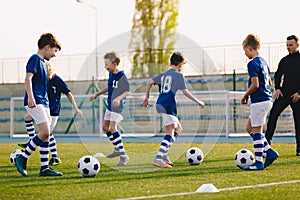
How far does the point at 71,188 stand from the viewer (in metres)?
6.68

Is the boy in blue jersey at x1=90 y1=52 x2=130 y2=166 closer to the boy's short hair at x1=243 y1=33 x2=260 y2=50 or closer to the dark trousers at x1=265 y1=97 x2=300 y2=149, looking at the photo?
the boy's short hair at x1=243 y1=33 x2=260 y2=50

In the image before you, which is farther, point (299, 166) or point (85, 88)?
point (85, 88)

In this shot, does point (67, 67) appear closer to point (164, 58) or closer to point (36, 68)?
point (164, 58)

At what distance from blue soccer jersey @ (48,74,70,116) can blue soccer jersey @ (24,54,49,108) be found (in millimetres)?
1771

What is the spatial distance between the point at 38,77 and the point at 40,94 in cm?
21

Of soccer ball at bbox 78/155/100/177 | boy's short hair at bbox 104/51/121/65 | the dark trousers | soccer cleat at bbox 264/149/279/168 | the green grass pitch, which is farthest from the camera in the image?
the dark trousers

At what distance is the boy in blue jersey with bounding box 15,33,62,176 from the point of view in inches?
299

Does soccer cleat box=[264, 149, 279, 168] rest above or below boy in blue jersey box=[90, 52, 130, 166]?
below

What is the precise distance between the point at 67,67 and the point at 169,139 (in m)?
19.9

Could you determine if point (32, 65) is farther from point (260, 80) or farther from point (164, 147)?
point (260, 80)

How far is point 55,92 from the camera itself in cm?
990

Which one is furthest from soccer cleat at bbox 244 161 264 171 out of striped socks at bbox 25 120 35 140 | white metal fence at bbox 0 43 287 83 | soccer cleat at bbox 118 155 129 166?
white metal fence at bbox 0 43 287 83

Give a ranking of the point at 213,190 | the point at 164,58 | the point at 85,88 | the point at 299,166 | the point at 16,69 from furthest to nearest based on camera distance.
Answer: the point at 16,69 → the point at 85,88 → the point at 164,58 → the point at 299,166 → the point at 213,190

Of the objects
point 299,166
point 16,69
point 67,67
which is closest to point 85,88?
point 67,67
